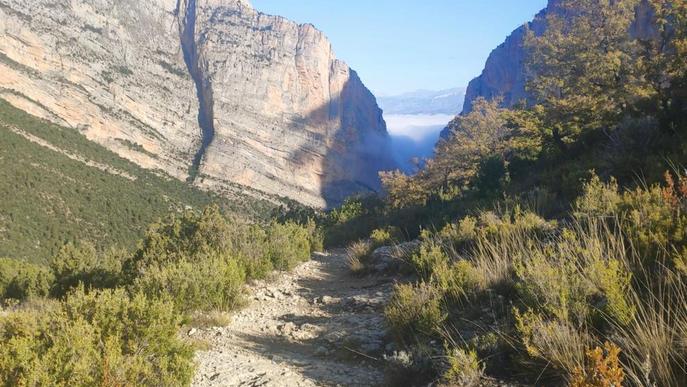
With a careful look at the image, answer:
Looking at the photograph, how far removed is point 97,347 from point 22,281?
1658 cm

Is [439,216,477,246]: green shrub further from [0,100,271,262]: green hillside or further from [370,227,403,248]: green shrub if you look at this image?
[0,100,271,262]: green hillside

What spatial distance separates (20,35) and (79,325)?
10036 centimetres

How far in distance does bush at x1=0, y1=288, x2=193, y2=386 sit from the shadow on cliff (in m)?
112

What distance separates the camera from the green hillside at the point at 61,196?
40.8m

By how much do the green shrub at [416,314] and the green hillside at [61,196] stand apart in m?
40.8

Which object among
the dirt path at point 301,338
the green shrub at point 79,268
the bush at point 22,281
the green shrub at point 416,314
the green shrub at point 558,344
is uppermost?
the green shrub at point 558,344

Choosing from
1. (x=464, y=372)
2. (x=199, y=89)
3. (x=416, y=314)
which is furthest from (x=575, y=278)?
(x=199, y=89)

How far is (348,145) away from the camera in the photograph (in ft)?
467

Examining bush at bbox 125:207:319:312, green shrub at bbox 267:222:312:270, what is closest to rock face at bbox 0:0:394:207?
bush at bbox 125:207:319:312

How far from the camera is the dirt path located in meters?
4.05

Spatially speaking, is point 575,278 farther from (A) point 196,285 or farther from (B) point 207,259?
(B) point 207,259

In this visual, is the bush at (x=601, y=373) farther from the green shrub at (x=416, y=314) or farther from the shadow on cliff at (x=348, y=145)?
the shadow on cliff at (x=348, y=145)

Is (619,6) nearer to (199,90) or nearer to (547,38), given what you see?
(547,38)

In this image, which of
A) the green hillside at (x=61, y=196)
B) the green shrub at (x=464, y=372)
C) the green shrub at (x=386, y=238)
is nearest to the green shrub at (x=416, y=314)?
the green shrub at (x=464, y=372)
